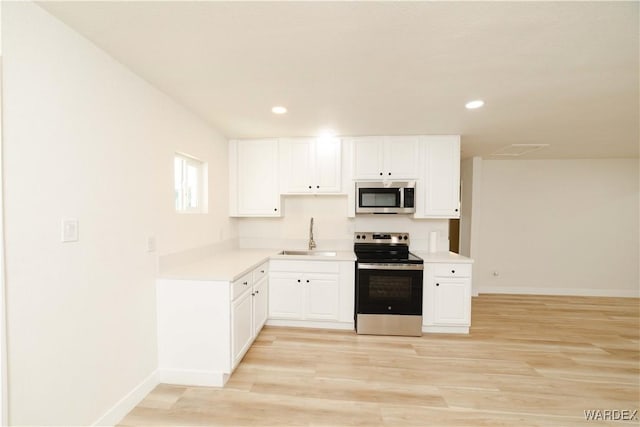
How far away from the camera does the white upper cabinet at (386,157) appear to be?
11.2 feet

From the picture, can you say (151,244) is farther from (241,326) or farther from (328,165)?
(328,165)

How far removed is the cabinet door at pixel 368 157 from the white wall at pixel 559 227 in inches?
104

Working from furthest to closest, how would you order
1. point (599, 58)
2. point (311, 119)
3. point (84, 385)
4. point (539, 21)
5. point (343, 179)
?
point (343, 179) → point (311, 119) → point (599, 58) → point (84, 385) → point (539, 21)

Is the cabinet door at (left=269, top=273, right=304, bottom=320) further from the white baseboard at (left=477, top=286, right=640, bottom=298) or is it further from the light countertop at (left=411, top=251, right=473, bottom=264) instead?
the white baseboard at (left=477, top=286, right=640, bottom=298)

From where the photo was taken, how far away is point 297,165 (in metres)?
3.52

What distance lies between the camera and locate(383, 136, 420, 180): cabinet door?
341 cm

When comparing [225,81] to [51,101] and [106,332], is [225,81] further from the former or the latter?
[106,332]

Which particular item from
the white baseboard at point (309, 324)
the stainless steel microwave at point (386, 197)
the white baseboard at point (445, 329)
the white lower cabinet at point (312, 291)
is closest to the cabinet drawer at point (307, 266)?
the white lower cabinet at point (312, 291)

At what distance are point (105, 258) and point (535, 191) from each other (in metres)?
6.09

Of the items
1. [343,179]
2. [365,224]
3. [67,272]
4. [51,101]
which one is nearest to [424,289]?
[365,224]

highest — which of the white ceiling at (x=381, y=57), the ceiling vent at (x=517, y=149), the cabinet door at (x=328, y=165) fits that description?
the white ceiling at (x=381, y=57)

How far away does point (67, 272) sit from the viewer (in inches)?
57.4

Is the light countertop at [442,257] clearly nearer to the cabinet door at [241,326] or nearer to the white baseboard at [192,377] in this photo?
the cabinet door at [241,326]

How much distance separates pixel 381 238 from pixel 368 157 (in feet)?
3.67
